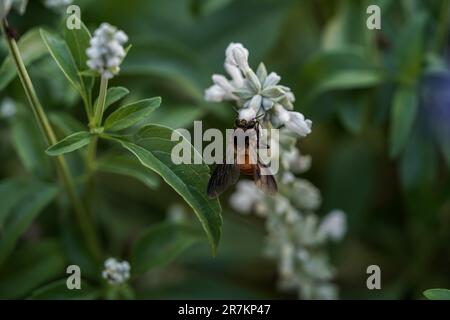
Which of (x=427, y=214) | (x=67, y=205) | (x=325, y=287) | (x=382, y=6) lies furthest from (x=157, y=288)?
(x=382, y=6)

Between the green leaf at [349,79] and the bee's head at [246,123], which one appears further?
the green leaf at [349,79]

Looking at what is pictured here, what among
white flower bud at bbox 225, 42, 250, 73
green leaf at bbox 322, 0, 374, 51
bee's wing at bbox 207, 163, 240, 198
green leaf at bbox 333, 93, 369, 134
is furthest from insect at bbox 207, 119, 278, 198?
green leaf at bbox 322, 0, 374, 51

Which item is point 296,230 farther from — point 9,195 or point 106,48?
point 106,48

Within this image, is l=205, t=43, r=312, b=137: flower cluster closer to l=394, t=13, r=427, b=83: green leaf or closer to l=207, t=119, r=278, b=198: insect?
l=207, t=119, r=278, b=198: insect

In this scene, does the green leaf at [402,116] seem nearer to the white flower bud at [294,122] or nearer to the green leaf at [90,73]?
the white flower bud at [294,122]

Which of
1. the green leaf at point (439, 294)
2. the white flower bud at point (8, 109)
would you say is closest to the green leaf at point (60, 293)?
the white flower bud at point (8, 109)

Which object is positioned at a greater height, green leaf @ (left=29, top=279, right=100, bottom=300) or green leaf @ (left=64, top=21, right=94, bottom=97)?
green leaf @ (left=64, top=21, right=94, bottom=97)

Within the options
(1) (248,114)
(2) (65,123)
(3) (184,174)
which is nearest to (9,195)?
(2) (65,123)
